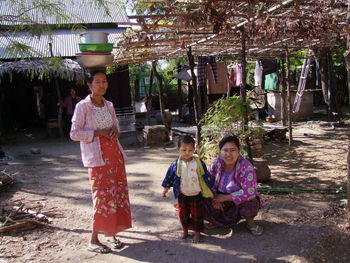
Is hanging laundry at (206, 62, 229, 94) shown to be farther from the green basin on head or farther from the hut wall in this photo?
the green basin on head

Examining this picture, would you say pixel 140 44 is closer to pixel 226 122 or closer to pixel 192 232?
pixel 226 122

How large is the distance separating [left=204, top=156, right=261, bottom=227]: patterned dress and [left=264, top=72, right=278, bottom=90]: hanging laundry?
9.66 m

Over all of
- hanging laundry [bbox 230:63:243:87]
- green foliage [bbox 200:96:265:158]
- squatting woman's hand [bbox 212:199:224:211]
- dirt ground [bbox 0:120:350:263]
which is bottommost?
dirt ground [bbox 0:120:350:263]

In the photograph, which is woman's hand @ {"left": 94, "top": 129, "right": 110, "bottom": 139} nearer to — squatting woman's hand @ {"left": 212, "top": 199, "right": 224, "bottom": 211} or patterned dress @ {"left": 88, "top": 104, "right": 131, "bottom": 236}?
patterned dress @ {"left": 88, "top": 104, "right": 131, "bottom": 236}

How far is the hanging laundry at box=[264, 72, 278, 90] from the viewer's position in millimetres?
12409

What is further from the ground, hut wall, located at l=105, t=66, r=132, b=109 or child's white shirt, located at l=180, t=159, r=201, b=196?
hut wall, located at l=105, t=66, r=132, b=109

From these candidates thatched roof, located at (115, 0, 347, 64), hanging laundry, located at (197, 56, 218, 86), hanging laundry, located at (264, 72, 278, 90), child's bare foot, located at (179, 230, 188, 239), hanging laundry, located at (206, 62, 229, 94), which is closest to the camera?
child's bare foot, located at (179, 230, 188, 239)

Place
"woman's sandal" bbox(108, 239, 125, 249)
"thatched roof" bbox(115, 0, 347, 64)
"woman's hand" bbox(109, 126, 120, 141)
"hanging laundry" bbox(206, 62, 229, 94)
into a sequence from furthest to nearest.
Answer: "hanging laundry" bbox(206, 62, 229, 94), "thatched roof" bbox(115, 0, 347, 64), "woman's sandal" bbox(108, 239, 125, 249), "woman's hand" bbox(109, 126, 120, 141)

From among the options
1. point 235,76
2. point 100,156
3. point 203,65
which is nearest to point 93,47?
point 100,156

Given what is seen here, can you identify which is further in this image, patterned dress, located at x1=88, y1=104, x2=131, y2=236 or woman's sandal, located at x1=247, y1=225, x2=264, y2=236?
woman's sandal, located at x1=247, y1=225, x2=264, y2=236

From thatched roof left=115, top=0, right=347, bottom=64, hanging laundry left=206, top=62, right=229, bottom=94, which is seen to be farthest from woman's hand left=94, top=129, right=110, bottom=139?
hanging laundry left=206, top=62, right=229, bottom=94

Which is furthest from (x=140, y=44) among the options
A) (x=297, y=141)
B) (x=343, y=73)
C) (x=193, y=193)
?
(x=343, y=73)

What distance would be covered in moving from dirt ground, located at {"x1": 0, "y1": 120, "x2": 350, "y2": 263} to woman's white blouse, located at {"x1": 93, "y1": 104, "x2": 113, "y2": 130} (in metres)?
1.16

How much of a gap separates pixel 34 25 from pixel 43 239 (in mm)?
2344
